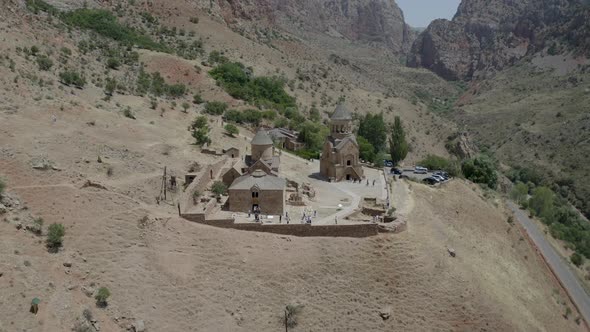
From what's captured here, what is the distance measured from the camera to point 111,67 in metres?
64.5

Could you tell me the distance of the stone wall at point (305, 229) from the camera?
3294 cm

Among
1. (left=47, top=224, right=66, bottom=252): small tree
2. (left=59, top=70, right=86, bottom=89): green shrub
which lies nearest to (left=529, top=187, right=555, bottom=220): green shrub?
(left=59, top=70, right=86, bottom=89): green shrub

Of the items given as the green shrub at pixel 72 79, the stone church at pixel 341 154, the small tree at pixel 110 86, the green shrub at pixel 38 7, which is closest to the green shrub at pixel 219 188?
the stone church at pixel 341 154

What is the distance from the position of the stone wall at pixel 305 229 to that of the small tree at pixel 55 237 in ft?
24.2

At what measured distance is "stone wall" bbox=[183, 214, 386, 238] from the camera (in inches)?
1297

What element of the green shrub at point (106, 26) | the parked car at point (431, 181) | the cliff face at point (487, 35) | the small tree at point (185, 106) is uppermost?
the cliff face at point (487, 35)

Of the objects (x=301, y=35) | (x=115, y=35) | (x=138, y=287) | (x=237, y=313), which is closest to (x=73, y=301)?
(x=138, y=287)

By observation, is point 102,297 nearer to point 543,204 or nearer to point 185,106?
point 185,106

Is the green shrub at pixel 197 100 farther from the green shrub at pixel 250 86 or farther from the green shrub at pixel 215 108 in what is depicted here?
the green shrub at pixel 250 86

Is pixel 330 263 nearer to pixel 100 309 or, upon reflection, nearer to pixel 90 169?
pixel 100 309

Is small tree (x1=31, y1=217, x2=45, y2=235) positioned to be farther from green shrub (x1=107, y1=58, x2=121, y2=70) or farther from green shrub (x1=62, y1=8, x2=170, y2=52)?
green shrub (x1=62, y1=8, x2=170, y2=52)

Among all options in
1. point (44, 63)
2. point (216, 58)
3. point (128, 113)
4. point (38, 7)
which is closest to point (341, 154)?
point (128, 113)

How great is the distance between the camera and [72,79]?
50.9 metres

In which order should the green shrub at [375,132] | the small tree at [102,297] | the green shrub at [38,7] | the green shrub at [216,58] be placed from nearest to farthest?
the small tree at [102,297], the green shrub at [38,7], the green shrub at [375,132], the green shrub at [216,58]
